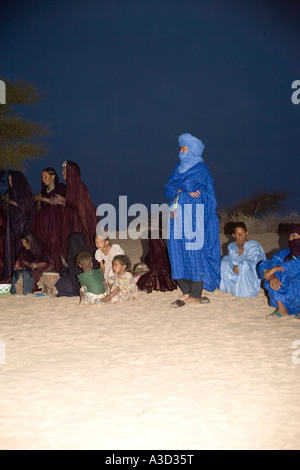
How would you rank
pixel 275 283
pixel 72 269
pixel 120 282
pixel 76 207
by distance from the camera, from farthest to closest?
1. pixel 76 207
2. pixel 72 269
3. pixel 120 282
4. pixel 275 283

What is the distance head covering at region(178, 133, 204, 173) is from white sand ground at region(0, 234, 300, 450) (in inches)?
71.2

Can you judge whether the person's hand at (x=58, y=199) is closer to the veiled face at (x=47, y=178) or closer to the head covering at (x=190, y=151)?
the veiled face at (x=47, y=178)

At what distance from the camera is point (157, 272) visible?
8.34 m

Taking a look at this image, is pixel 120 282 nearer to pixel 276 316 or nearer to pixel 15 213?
pixel 276 316

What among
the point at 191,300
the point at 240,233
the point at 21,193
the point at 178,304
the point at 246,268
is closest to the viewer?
the point at 178,304

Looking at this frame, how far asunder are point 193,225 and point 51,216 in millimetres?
2404

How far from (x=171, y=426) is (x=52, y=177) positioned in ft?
18.3

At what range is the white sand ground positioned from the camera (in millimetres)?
3289

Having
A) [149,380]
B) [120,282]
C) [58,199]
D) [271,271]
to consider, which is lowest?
[149,380]

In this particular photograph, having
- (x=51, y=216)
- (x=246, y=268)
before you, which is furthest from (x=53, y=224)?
(x=246, y=268)

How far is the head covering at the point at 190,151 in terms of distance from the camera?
23.2ft
